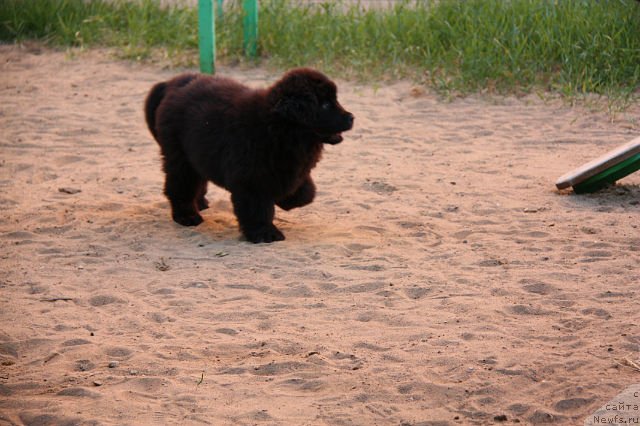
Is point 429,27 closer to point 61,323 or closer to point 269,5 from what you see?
point 269,5

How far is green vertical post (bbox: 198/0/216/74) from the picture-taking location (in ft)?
31.7

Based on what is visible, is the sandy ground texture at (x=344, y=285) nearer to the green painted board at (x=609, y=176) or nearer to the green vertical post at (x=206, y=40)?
the green painted board at (x=609, y=176)

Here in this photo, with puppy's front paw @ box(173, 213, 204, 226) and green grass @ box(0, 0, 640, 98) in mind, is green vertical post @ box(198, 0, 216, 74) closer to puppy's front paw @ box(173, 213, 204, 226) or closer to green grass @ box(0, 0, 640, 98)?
green grass @ box(0, 0, 640, 98)

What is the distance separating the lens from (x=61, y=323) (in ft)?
15.8

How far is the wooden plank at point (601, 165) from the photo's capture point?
6.21m

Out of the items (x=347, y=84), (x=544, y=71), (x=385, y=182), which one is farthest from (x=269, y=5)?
(x=385, y=182)

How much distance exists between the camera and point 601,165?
6.28 metres

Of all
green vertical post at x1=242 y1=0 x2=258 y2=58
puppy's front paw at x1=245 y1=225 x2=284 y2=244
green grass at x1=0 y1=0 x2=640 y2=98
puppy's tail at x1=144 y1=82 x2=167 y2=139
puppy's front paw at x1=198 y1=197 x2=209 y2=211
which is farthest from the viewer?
green vertical post at x1=242 y1=0 x2=258 y2=58

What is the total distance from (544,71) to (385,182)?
3058 millimetres

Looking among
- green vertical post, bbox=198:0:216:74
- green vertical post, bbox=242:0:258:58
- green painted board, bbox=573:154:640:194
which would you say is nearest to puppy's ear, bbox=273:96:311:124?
green painted board, bbox=573:154:640:194

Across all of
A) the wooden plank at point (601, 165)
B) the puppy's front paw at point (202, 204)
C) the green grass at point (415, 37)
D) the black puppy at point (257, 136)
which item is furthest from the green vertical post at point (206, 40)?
the wooden plank at point (601, 165)

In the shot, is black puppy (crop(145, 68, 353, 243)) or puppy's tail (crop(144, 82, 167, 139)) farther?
puppy's tail (crop(144, 82, 167, 139))

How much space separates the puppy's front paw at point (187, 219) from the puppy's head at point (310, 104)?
1115mm

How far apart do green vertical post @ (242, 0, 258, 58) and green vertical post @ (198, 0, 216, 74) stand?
603mm
